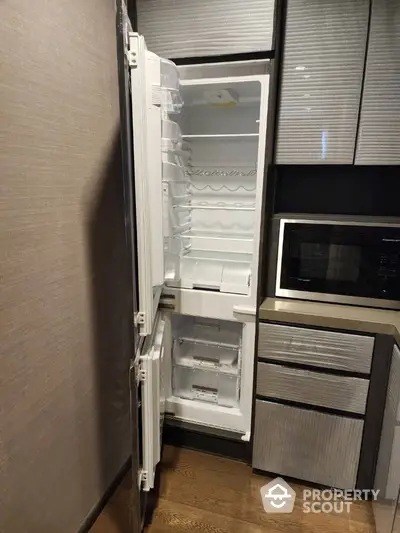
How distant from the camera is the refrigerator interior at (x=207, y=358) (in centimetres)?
200

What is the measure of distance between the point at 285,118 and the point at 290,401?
1301mm

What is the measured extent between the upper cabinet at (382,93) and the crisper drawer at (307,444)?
3.88ft

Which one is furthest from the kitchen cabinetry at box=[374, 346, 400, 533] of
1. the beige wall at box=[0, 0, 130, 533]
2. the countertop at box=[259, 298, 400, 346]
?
the beige wall at box=[0, 0, 130, 533]

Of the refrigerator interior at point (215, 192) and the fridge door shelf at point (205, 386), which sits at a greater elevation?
the refrigerator interior at point (215, 192)

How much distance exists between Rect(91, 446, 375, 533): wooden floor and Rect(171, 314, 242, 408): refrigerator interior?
357mm

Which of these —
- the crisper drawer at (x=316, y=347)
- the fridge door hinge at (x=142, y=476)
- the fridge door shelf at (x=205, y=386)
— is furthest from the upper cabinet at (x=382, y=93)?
the fridge door hinge at (x=142, y=476)

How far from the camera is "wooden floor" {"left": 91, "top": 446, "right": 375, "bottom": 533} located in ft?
5.24

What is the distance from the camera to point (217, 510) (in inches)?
66.1

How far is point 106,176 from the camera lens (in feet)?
4.99

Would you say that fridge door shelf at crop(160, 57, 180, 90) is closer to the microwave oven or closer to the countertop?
the microwave oven

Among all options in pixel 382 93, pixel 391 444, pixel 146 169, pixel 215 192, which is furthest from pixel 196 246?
pixel 391 444

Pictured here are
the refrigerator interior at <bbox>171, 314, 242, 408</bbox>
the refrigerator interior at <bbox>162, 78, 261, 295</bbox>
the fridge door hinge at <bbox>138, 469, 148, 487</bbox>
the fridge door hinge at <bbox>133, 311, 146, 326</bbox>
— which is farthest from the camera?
the refrigerator interior at <bbox>171, 314, 242, 408</bbox>

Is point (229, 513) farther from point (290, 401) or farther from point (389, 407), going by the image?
point (389, 407)

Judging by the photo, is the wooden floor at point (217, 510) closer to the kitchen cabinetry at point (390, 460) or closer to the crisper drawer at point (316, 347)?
the kitchen cabinetry at point (390, 460)
